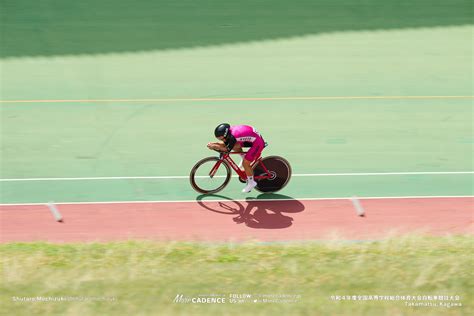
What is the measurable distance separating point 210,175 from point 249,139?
1057mm

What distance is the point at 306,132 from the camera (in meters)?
14.5

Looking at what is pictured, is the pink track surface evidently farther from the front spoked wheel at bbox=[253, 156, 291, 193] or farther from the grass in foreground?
the grass in foreground

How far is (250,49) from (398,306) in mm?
10675

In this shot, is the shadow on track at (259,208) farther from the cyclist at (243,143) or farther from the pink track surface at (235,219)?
the cyclist at (243,143)

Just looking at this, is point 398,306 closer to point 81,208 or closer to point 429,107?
point 81,208

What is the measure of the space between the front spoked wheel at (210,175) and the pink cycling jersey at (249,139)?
1.78 feet

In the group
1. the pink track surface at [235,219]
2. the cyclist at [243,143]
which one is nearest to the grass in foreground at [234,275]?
the pink track surface at [235,219]

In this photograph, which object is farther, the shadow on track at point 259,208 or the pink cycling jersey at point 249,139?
the pink cycling jersey at point 249,139

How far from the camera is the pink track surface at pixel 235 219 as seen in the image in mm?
11250

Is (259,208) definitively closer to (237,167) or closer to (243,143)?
(237,167)

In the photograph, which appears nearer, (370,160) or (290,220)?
(290,220)

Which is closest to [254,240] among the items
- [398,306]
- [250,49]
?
[398,306]

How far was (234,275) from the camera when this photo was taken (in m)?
9.02

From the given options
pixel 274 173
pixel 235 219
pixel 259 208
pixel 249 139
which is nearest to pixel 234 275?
pixel 235 219
